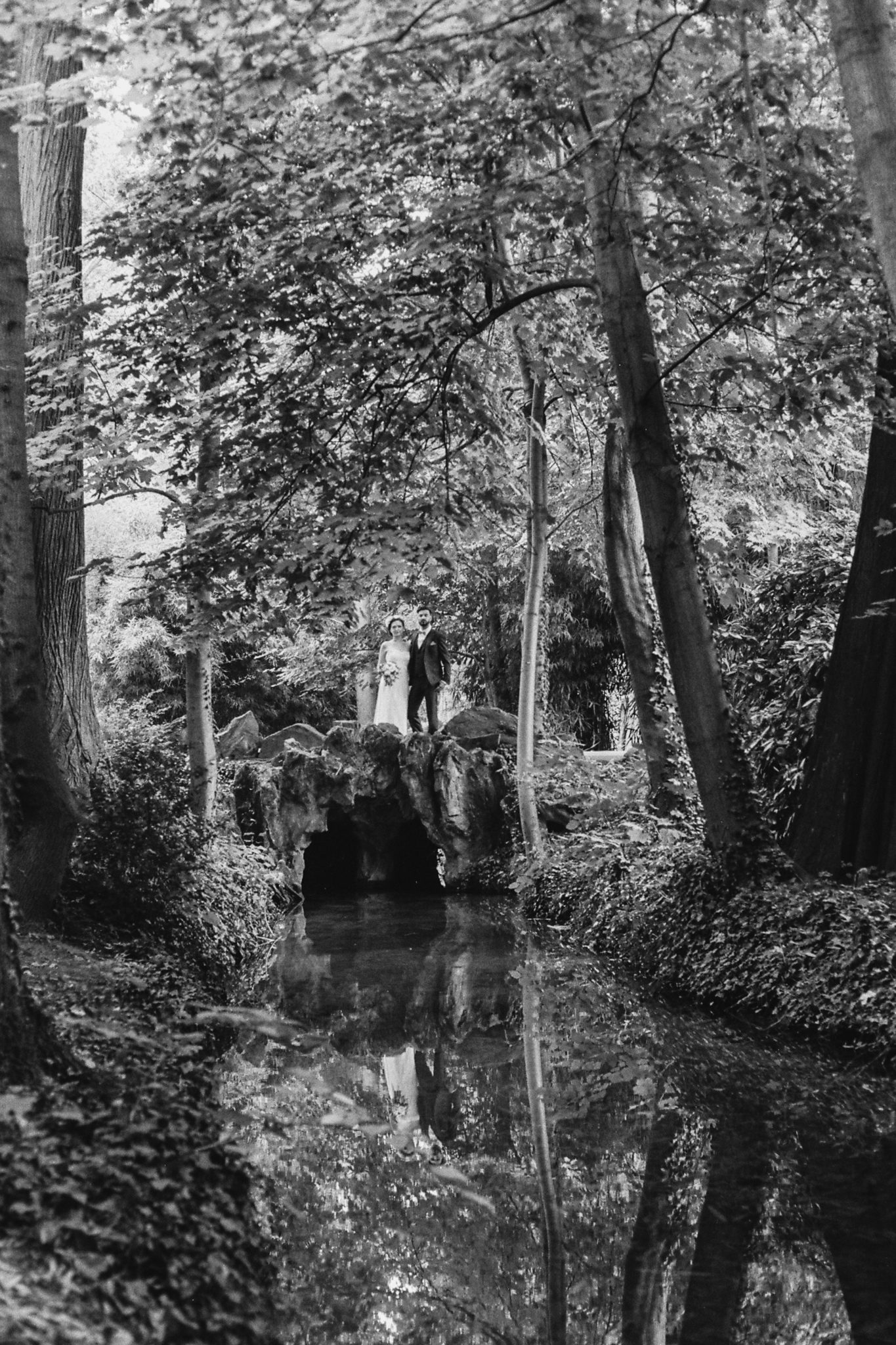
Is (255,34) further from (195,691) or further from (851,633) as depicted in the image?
(195,691)

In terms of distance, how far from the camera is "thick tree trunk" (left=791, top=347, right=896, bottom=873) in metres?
8.50

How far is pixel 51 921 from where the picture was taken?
24.8 feet

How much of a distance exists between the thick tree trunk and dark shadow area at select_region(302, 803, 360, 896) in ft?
38.2

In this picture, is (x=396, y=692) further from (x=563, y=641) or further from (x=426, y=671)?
(x=563, y=641)

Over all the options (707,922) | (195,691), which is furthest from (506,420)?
(707,922)

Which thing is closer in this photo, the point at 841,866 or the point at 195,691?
the point at 841,866

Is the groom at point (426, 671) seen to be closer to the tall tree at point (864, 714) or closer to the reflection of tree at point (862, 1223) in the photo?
the tall tree at point (864, 714)

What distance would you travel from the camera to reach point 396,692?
2116cm

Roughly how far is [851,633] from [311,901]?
10.8m

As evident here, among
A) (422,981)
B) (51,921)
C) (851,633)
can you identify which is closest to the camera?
(51,921)

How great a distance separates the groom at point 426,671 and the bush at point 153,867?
10073 mm

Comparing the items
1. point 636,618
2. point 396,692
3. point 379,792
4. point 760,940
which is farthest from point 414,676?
point 760,940

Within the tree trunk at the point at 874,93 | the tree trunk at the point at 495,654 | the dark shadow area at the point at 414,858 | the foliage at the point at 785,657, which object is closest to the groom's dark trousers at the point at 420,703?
the dark shadow area at the point at 414,858

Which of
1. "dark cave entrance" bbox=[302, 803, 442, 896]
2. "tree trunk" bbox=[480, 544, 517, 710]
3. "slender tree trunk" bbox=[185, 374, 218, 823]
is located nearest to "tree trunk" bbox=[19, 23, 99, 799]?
"slender tree trunk" bbox=[185, 374, 218, 823]
